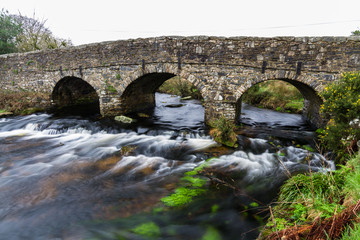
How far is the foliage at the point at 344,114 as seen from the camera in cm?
469

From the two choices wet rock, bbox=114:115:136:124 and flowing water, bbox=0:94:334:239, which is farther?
wet rock, bbox=114:115:136:124

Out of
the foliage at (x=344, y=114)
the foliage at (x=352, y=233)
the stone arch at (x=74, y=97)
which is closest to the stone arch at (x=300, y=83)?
the foliage at (x=344, y=114)

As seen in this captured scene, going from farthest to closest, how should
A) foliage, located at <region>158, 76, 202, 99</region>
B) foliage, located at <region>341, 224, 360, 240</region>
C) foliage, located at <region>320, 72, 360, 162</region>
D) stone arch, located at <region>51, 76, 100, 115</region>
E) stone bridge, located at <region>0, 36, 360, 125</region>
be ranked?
foliage, located at <region>158, 76, 202, 99</region>
stone arch, located at <region>51, 76, 100, 115</region>
stone bridge, located at <region>0, 36, 360, 125</region>
foliage, located at <region>320, 72, 360, 162</region>
foliage, located at <region>341, 224, 360, 240</region>

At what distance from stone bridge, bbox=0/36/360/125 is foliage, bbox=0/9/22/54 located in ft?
32.8

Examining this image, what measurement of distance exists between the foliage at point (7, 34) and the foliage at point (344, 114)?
1035 inches

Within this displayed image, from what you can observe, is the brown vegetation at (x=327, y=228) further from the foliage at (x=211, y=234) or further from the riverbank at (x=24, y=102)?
the riverbank at (x=24, y=102)

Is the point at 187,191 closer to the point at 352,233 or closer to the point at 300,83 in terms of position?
the point at 352,233

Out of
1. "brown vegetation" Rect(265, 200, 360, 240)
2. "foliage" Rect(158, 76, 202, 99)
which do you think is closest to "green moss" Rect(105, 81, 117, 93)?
"foliage" Rect(158, 76, 202, 99)

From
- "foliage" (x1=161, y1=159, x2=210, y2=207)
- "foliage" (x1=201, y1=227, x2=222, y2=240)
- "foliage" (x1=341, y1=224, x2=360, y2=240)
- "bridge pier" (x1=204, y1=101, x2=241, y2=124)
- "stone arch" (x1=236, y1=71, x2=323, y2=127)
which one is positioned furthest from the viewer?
"bridge pier" (x1=204, y1=101, x2=241, y2=124)

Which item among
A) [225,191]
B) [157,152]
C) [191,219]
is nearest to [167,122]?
[157,152]

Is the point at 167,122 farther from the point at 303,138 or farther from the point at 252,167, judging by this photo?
the point at 303,138

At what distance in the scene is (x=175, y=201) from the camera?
4105 mm

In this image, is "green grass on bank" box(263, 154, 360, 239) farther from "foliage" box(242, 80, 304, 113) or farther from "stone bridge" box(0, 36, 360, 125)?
"foliage" box(242, 80, 304, 113)

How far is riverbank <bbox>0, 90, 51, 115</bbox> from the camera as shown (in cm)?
1161
